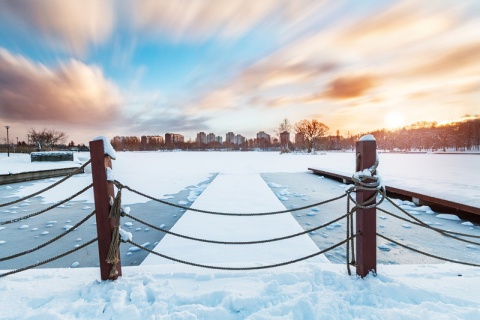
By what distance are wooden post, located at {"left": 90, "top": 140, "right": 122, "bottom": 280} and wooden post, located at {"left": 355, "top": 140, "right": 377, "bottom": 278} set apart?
7.62 feet

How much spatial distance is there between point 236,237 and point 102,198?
8.13 ft

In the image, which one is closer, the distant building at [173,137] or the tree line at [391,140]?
the tree line at [391,140]

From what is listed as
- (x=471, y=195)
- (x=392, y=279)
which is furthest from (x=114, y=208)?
(x=471, y=195)

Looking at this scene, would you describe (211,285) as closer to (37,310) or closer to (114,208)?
(114,208)

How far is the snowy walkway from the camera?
3.33 metres

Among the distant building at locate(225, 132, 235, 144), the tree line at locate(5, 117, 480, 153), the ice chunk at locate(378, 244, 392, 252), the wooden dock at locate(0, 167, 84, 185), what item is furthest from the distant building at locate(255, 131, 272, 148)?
the ice chunk at locate(378, 244, 392, 252)

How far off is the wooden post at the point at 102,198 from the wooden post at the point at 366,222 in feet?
7.62

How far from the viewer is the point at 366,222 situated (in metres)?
2.22

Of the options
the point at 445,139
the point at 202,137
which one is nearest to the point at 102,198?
the point at 445,139

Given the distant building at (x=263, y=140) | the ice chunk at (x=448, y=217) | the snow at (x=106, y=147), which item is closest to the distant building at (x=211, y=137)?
the distant building at (x=263, y=140)

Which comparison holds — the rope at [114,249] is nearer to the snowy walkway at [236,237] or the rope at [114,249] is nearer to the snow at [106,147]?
the snow at [106,147]

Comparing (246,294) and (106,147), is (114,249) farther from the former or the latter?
(246,294)

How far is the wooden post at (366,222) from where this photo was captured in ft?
7.25

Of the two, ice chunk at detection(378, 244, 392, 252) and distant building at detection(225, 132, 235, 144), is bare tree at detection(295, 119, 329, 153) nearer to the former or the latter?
ice chunk at detection(378, 244, 392, 252)
